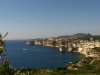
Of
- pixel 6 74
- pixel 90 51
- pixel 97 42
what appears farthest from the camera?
pixel 97 42

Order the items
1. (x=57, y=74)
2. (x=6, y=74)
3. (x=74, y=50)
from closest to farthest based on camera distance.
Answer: (x=6, y=74)
(x=57, y=74)
(x=74, y=50)

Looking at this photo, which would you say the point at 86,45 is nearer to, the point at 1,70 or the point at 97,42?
the point at 97,42

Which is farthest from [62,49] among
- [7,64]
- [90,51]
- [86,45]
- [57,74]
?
[7,64]

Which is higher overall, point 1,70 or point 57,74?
point 1,70

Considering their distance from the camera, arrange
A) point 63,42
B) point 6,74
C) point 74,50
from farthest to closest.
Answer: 1. point 63,42
2. point 74,50
3. point 6,74

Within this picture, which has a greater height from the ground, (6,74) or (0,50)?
(0,50)

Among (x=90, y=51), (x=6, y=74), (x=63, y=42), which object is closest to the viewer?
(x=6, y=74)

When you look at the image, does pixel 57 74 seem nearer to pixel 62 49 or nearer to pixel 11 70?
pixel 11 70

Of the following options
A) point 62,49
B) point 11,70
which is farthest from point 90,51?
point 11,70

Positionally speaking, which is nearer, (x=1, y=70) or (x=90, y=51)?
(x=1, y=70)
